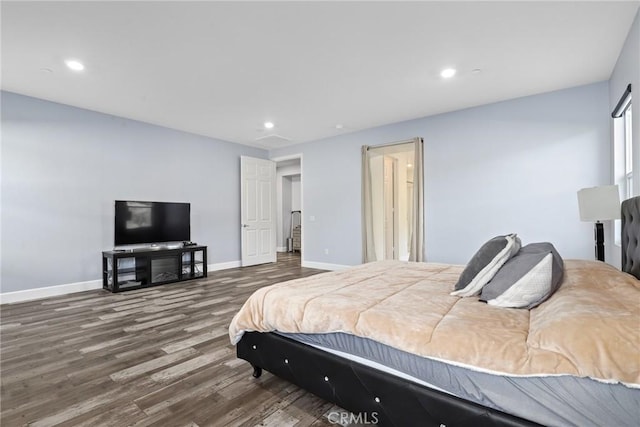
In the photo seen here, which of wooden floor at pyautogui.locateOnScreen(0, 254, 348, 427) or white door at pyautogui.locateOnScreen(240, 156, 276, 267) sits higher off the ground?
white door at pyautogui.locateOnScreen(240, 156, 276, 267)

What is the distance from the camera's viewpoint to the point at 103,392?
194 centimetres

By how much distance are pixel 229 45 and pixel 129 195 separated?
342cm

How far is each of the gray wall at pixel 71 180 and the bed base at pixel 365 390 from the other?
13.0 feet

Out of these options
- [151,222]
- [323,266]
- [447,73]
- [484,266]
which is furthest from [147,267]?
[447,73]

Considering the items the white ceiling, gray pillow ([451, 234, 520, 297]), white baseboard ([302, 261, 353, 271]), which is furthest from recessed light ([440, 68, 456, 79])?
white baseboard ([302, 261, 353, 271])

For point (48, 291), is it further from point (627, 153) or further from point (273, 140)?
point (627, 153)

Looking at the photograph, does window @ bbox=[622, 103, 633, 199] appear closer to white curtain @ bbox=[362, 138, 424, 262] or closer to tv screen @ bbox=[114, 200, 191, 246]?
white curtain @ bbox=[362, 138, 424, 262]

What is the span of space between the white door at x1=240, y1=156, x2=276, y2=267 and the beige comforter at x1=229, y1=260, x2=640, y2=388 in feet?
15.5

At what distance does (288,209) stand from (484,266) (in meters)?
9.10

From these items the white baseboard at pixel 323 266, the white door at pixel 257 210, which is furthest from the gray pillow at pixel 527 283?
the white door at pixel 257 210

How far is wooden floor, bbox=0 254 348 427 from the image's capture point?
1.71 metres

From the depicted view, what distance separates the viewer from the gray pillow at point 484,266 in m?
1.79

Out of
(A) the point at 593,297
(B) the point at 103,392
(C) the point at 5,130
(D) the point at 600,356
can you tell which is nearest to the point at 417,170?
(A) the point at 593,297

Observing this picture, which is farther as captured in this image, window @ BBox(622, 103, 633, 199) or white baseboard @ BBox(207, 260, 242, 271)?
white baseboard @ BBox(207, 260, 242, 271)
